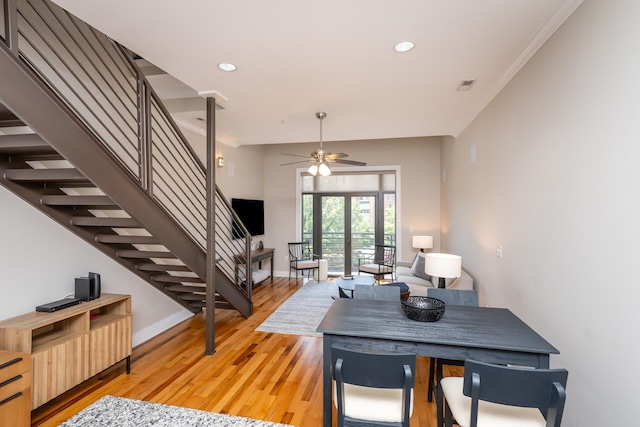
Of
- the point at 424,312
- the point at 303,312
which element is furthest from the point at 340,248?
the point at 424,312

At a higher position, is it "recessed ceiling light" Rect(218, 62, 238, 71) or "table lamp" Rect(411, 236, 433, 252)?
"recessed ceiling light" Rect(218, 62, 238, 71)

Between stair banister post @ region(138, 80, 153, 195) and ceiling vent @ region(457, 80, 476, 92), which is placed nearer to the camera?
stair banister post @ region(138, 80, 153, 195)

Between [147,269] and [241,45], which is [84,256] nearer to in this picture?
[147,269]

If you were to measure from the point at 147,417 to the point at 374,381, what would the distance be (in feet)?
6.31

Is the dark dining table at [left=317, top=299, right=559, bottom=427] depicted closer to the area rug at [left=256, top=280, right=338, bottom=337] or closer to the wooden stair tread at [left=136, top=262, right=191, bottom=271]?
the wooden stair tread at [left=136, top=262, right=191, bottom=271]

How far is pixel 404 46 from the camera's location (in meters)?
2.40

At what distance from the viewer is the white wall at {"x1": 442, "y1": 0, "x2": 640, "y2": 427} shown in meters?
1.50

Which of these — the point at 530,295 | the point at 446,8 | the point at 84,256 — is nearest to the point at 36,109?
the point at 84,256

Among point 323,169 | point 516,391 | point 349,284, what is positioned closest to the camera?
point 516,391

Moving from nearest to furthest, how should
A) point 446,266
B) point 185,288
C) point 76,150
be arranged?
point 76,150 → point 446,266 → point 185,288

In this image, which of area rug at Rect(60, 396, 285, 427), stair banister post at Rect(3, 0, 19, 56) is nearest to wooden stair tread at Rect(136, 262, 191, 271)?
area rug at Rect(60, 396, 285, 427)

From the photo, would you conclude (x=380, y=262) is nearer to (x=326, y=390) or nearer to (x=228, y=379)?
(x=228, y=379)

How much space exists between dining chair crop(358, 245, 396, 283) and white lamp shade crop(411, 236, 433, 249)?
1.95 ft

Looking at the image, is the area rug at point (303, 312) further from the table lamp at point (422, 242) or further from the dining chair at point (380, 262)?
the table lamp at point (422, 242)
